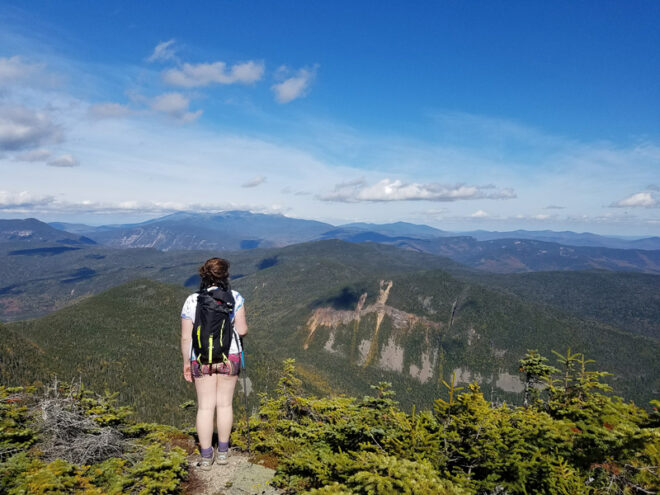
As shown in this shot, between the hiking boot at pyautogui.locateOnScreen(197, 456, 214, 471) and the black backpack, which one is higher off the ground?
the black backpack

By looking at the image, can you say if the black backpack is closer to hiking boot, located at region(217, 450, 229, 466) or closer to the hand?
the hand

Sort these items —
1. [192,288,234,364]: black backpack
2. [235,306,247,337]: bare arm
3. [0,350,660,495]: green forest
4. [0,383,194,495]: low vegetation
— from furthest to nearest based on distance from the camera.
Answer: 1. [235,306,247,337]: bare arm
2. [192,288,234,364]: black backpack
3. [0,383,194,495]: low vegetation
4. [0,350,660,495]: green forest

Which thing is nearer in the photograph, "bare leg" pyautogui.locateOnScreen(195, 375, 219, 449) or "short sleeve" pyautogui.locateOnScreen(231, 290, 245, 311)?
"bare leg" pyautogui.locateOnScreen(195, 375, 219, 449)

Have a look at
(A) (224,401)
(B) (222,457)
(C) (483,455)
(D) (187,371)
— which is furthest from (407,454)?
(D) (187,371)

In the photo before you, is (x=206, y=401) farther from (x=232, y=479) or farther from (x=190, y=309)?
(x=232, y=479)

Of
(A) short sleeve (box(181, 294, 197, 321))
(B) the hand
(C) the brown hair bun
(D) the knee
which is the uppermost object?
(C) the brown hair bun

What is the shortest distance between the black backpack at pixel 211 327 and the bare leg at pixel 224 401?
2.75 feet

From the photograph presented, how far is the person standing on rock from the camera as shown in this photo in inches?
324

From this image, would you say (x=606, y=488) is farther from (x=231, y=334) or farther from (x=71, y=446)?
(x=71, y=446)

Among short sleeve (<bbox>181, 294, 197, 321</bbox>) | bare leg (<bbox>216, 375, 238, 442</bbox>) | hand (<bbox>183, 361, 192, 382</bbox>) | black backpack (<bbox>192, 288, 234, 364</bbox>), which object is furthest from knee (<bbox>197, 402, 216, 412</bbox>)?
short sleeve (<bbox>181, 294, 197, 321</bbox>)

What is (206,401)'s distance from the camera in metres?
8.59

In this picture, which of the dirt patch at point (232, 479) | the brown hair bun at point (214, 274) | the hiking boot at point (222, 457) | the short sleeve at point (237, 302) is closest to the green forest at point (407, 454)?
the dirt patch at point (232, 479)

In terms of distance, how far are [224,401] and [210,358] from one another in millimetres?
1705

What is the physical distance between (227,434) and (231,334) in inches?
135
